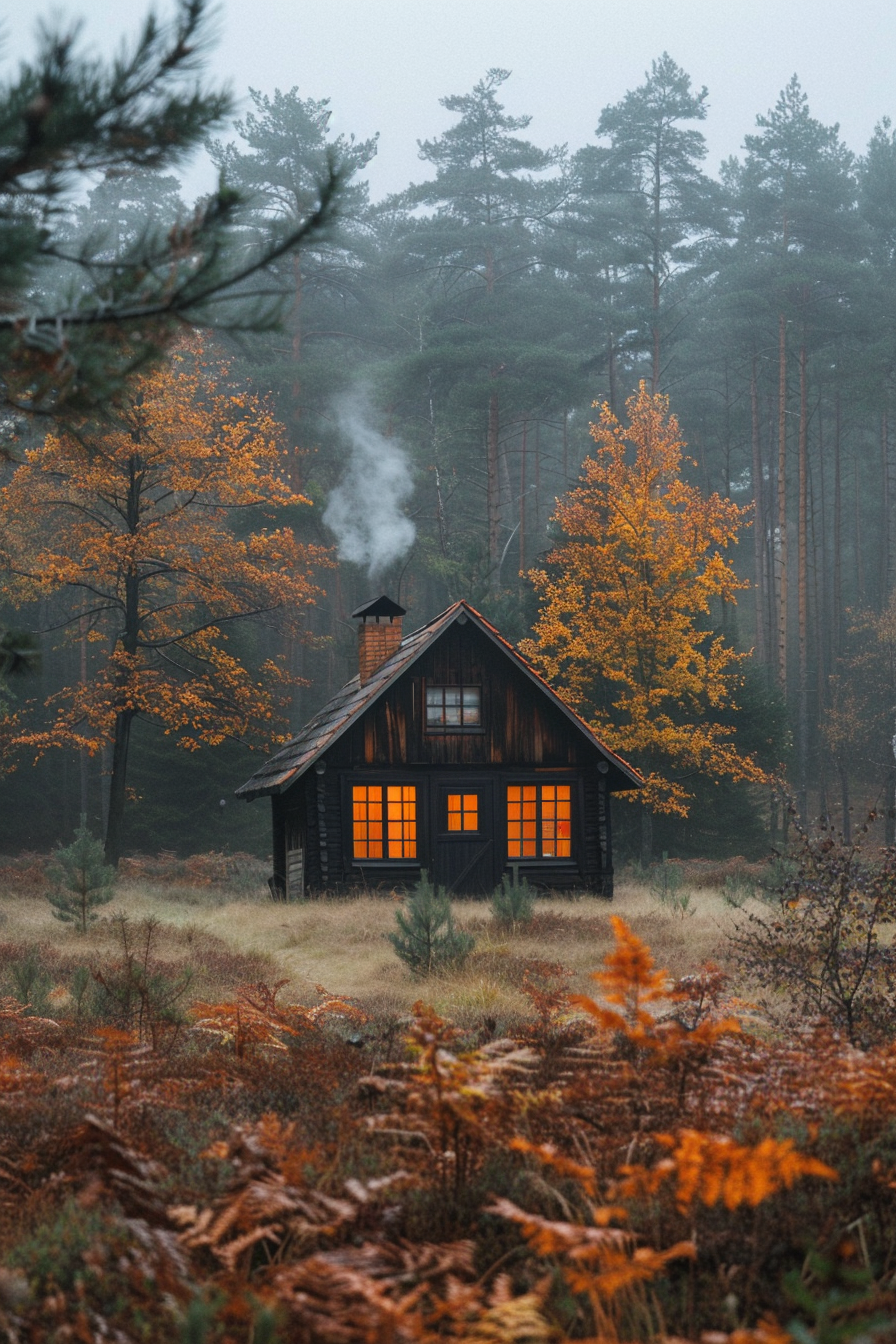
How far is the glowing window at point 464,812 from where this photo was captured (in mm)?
20234

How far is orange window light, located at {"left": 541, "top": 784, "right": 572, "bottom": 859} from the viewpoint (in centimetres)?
2045

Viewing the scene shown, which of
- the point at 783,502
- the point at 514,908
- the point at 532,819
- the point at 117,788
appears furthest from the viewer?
the point at 783,502

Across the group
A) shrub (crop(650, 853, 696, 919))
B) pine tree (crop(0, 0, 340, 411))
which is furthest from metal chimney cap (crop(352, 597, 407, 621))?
pine tree (crop(0, 0, 340, 411))

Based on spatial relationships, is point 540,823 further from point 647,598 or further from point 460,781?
point 647,598

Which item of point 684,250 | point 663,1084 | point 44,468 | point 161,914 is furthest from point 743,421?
point 663,1084

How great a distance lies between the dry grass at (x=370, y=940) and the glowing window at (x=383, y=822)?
143 centimetres

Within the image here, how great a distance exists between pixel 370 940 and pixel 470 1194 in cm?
1037

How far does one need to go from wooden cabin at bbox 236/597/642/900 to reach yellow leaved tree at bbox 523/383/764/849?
137 inches

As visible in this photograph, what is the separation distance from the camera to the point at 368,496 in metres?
38.3

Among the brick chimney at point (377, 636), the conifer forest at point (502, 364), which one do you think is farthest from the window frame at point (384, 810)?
the conifer forest at point (502, 364)

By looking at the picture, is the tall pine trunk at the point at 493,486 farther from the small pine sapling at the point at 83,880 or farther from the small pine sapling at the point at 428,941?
the small pine sapling at the point at 428,941

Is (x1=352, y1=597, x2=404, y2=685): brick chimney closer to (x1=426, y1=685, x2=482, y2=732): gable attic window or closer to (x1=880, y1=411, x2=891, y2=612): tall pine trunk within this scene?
(x1=426, y1=685, x2=482, y2=732): gable attic window

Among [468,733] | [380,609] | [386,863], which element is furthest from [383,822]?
[380,609]

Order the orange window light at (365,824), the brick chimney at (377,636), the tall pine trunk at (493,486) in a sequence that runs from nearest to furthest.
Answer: the orange window light at (365,824) → the brick chimney at (377,636) → the tall pine trunk at (493,486)
